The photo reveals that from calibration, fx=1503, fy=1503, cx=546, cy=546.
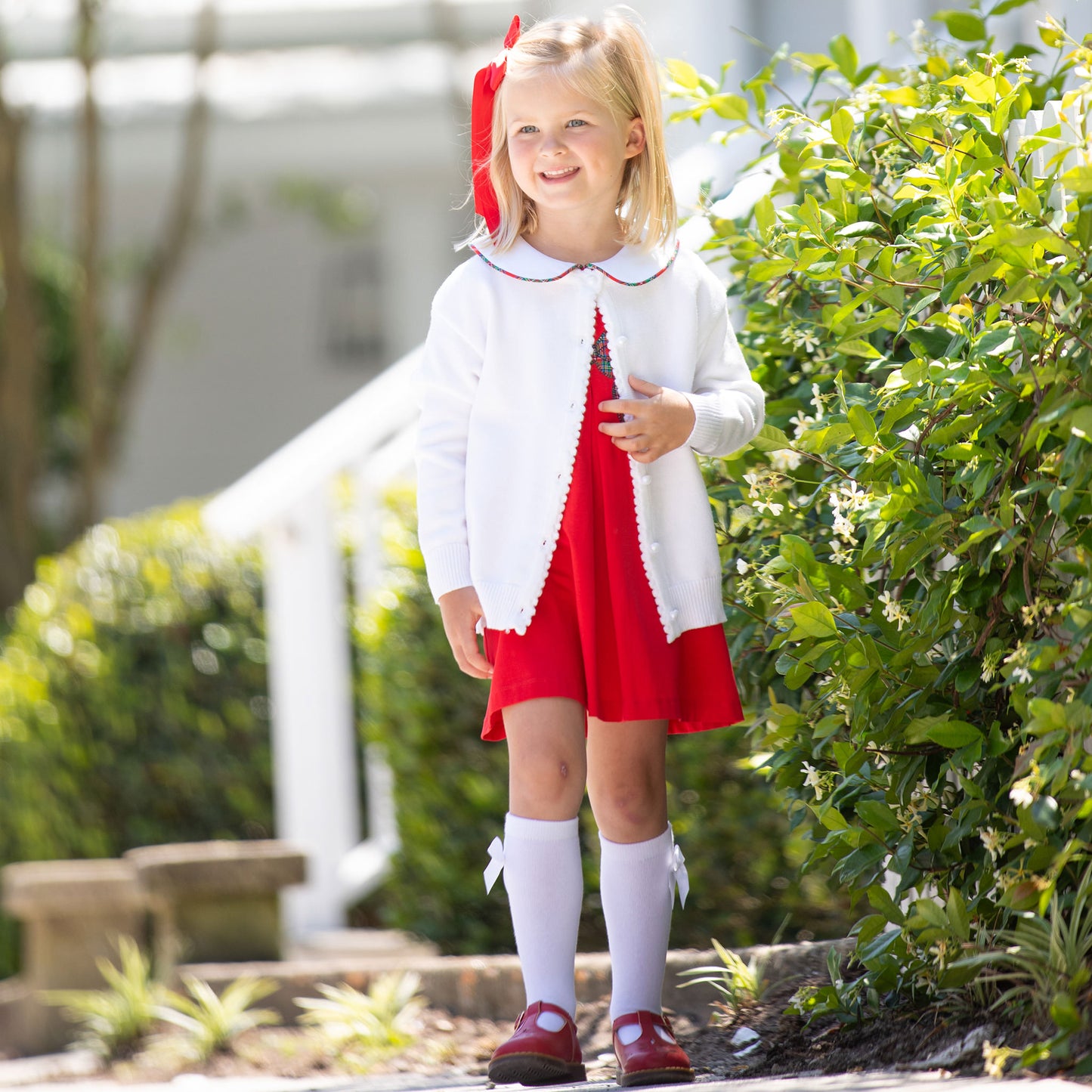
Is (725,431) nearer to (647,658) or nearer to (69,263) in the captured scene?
(647,658)

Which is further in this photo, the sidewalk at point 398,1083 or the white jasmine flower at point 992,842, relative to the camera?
the white jasmine flower at point 992,842

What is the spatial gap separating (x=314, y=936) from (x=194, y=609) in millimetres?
1490

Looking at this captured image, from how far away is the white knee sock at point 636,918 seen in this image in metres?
2.45

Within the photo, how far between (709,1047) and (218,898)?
2134 mm

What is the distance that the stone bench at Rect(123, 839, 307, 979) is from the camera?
4359mm

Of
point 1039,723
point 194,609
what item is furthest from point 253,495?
point 1039,723

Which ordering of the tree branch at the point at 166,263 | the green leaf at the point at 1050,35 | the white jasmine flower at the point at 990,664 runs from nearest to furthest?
the white jasmine flower at the point at 990,664, the green leaf at the point at 1050,35, the tree branch at the point at 166,263

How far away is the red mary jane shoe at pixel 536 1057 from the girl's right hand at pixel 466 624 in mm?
558

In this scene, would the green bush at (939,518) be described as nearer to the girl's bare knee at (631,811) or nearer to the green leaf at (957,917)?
the green leaf at (957,917)

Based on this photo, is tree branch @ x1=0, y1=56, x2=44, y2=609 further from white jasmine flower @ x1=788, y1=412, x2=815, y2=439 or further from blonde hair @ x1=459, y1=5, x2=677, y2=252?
white jasmine flower @ x1=788, y1=412, x2=815, y2=439

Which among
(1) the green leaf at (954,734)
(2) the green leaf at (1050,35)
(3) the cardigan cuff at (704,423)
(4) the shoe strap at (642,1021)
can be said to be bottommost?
(4) the shoe strap at (642,1021)

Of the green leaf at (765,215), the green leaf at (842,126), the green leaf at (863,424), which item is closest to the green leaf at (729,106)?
the green leaf at (765,215)

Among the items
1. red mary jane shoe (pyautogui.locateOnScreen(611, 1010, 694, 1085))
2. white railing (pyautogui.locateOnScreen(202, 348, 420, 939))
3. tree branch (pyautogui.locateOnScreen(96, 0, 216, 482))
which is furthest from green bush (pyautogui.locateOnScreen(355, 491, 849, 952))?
tree branch (pyautogui.locateOnScreen(96, 0, 216, 482))

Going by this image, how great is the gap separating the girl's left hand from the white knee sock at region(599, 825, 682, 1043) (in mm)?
660
